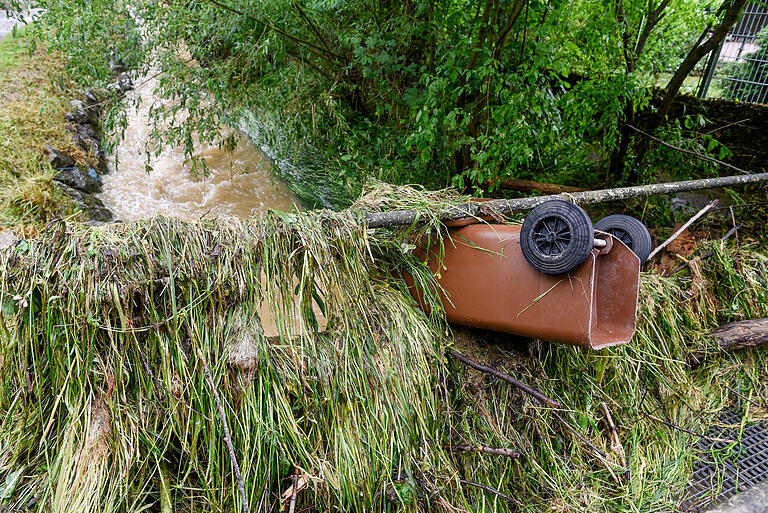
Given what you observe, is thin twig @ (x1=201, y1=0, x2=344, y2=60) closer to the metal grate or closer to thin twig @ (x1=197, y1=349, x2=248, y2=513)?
thin twig @ (x1=197, y1=349, x2=248, y2=513)

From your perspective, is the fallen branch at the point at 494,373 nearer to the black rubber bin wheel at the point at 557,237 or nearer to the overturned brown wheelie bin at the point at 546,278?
the overturned brown wheelie bin at the point at 546,278

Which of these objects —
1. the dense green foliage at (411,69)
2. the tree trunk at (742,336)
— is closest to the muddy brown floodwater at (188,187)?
the dense green foliage at (411,69)

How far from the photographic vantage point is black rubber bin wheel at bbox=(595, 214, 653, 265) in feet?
7.98

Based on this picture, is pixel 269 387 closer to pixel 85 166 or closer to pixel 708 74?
pixel 85 166

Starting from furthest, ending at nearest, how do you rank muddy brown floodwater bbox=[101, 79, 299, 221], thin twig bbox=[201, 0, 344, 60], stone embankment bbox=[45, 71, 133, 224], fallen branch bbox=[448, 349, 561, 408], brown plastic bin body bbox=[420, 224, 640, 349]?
1. muddy brown floodwater bbox=[101, 79, 299, 221]
2. stone embankment bbox=[45, 71, 133, 224]
3. thin twig bbox=[201, 0, 344, 60]
4. fallen branch bbox=[448, 349, 561, 408]
5. brown plastic bin body bbox=[420, 224, 640, 349]

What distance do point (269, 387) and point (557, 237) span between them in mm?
1200

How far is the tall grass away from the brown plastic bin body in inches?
6.3

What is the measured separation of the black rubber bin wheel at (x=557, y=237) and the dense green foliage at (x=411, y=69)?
5.71 ft

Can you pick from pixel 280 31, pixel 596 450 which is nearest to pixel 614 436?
pixel 596 450

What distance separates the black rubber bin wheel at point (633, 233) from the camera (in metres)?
2.43

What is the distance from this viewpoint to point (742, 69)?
5.83 m

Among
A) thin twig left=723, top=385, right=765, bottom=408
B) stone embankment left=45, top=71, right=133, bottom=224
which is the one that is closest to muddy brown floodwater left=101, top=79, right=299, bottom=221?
stone embankment left=45, top=71, right=133, bottom=224

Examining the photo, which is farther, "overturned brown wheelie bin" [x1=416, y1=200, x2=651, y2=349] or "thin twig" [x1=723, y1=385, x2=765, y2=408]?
"thin twig" [x1=723, y1=385, x2=765, y2=408]

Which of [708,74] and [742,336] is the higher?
[708,74]
